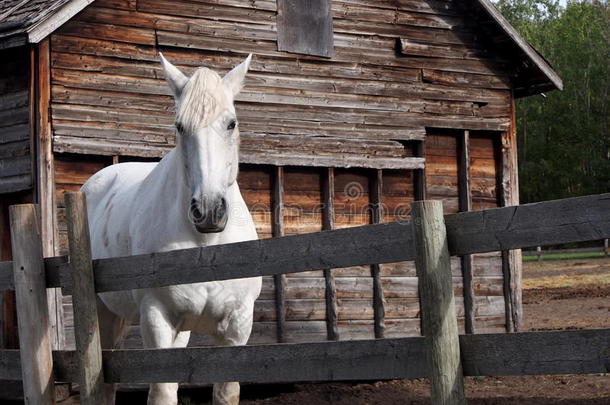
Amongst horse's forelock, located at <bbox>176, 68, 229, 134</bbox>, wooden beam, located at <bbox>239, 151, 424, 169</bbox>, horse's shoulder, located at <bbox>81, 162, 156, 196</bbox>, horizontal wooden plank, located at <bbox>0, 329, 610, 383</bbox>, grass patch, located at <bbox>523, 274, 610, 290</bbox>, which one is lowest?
grass patch, located at <bbox>523, 274, 610, 290</bbox>

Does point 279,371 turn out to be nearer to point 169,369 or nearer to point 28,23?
point 169,369

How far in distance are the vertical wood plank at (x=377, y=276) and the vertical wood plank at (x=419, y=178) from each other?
582 mm

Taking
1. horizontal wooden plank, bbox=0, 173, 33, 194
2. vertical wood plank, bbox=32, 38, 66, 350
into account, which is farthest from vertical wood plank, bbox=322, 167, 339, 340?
horizontal wooden plank, bbox=0, 173, 33, 194

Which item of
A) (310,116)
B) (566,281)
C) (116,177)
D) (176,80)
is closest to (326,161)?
(310,116)

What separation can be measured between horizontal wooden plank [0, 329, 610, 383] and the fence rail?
0.35 m

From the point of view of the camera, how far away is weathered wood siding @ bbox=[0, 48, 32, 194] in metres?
9.95

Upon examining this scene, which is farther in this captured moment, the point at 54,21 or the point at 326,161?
the point at 326,161

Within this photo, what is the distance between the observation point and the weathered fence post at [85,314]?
5164mm

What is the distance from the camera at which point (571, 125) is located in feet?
146

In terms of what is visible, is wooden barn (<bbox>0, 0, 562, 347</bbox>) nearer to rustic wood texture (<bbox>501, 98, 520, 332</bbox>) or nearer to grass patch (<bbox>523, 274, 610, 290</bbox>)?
rustic wood texture (<bbox>501, 98, 520, 332</bbox>)

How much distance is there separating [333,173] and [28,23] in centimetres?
→ 408

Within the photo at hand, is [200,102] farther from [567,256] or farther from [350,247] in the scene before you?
[567,256]

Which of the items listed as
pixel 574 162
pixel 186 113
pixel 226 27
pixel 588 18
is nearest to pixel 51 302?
pixel 226 27

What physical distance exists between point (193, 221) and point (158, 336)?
0.86 meters
